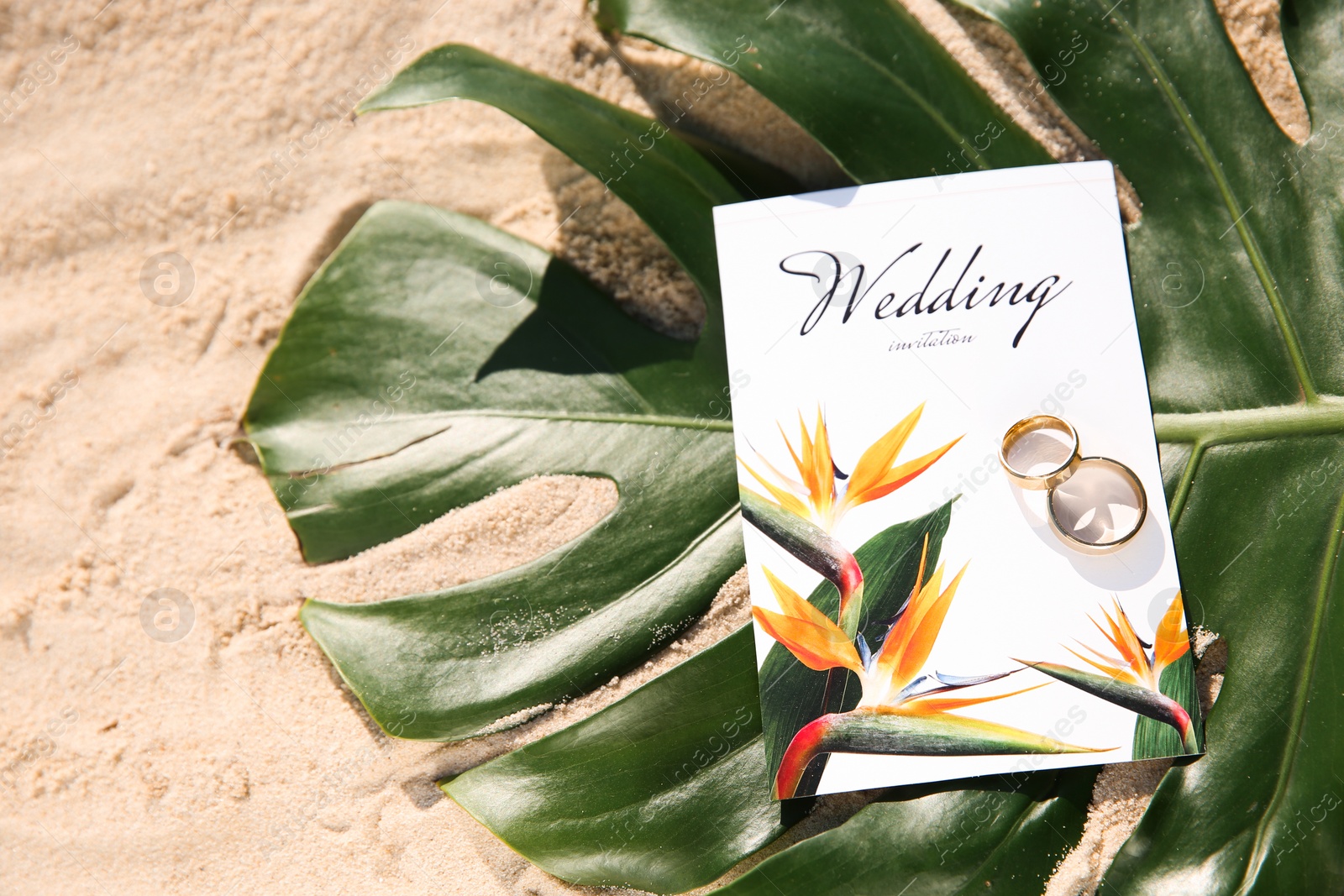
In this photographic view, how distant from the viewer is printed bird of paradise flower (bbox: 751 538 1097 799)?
0.93 metres

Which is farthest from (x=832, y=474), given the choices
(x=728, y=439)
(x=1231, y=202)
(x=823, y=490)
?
(x=1231, y=202)

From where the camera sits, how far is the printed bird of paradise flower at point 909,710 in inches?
36.7

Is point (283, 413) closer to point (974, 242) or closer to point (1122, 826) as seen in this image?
point (974, 242)

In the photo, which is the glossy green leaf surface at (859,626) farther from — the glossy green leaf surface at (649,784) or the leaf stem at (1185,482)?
the leaf stem at (1185,482)

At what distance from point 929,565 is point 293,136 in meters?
1.02

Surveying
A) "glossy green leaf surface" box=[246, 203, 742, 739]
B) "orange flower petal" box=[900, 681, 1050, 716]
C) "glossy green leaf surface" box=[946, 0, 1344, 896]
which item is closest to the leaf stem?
"glossy green leaf surface" box=[946, 0, 1344, 896]

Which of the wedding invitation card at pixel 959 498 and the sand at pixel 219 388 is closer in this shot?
the wedding invitation card at pixel 959 498

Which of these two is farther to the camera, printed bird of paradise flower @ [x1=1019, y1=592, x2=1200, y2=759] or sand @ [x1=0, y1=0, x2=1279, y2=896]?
sand @ [x1=0, y1=0, x2=1279, y2=896]

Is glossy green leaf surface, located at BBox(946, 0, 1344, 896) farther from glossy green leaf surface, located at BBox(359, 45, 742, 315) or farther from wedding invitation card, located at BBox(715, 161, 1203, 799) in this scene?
glossy green leaf surface, located at BBox(359, 45, 742, 315)

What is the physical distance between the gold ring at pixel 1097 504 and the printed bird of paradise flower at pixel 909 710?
0.14 m

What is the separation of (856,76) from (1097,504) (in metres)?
0.59

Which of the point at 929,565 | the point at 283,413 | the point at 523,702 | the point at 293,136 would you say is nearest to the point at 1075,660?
the point at 929,565

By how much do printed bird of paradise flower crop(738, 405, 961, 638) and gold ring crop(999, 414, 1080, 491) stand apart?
0.06 metres

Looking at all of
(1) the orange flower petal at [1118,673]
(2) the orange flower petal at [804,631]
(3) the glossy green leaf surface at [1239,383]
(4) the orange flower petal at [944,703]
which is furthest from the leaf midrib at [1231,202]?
(2) the orange flower petal at [804,631]
